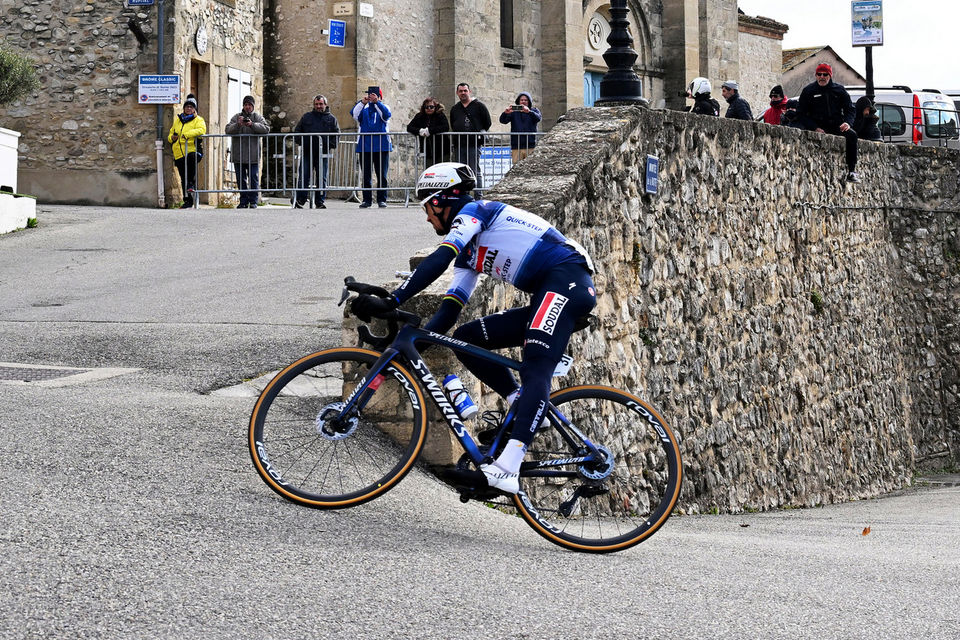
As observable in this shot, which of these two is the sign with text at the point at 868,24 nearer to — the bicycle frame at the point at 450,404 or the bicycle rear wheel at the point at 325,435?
the bicycle frame at the point at 450,404

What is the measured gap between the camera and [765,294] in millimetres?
13047

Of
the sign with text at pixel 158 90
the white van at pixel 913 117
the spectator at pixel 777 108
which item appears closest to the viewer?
the spectator at pixel 777 108

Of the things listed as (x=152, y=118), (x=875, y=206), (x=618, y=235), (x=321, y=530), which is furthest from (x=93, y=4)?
(x=321, y=530)

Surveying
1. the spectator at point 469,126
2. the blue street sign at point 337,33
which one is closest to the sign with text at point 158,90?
the spectator at point 469,126

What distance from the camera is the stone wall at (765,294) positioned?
9.63 metres

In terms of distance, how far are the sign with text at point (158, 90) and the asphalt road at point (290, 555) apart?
11.4 m

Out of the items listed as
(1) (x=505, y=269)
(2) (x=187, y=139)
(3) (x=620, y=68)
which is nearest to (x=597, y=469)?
(1) (x=505, y=269)

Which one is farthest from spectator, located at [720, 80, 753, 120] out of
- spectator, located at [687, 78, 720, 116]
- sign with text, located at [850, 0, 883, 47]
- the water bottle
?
the water bottle

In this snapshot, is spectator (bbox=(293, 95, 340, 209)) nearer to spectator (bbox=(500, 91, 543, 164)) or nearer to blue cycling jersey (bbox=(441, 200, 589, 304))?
spectator (bbox=(500, 91, 543, 164))

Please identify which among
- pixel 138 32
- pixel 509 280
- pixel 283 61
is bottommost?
pixel 509 280

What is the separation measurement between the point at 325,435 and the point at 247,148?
50.0 feet

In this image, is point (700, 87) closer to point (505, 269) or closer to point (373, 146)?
point (373, 146)

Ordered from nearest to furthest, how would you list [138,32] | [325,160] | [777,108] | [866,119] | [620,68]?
[620,68], [866,119], [777,108], [325,160], [138,32]

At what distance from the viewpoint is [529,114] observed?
781 inches
